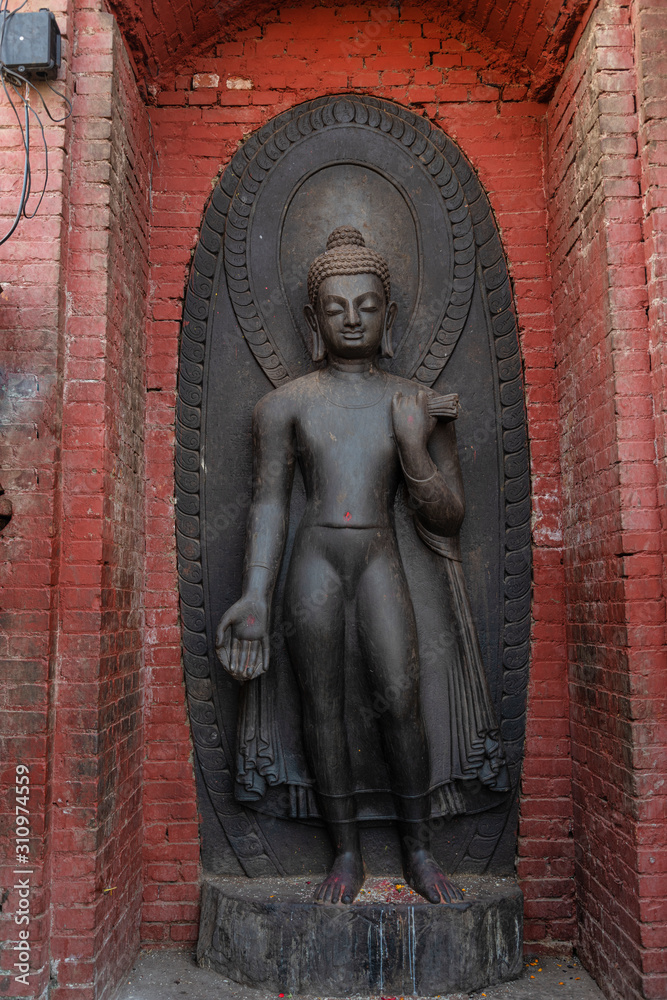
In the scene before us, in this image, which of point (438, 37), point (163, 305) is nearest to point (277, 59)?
point (438, 37)

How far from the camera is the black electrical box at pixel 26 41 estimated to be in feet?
9.89

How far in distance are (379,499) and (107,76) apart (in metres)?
2.11

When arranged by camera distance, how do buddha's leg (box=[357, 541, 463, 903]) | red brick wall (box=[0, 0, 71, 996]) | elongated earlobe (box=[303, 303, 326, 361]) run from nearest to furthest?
red brick wall (box=[0, 0, 71, 996]) < buddha's leg (box=[357, 541, 463, 903]) < elongated earlobe (box=[303, 303, 326, 361])

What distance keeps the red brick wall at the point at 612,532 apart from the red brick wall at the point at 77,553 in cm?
197

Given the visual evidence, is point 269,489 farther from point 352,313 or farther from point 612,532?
point 612,532

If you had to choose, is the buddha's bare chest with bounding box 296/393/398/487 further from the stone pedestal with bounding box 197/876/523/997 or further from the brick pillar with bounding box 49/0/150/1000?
the stone pedestal with bounding box 197/876/523/997

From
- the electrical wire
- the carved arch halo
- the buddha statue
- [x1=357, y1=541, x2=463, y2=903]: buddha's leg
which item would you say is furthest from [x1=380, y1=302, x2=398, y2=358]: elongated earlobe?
the electrical wire

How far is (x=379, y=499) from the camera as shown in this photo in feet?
11.3

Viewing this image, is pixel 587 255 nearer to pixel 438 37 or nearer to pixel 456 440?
pixel 456 440

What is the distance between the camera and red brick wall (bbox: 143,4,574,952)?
139 inches

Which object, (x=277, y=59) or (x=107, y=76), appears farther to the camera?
(x=277, y=59)

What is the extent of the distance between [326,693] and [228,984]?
1215 millimetres

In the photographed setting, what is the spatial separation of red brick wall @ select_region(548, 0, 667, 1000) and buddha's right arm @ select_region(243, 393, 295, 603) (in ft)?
4.31

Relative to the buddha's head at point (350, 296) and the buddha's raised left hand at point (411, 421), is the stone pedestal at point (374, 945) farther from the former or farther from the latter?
the buddha's head at point (350, 296)
